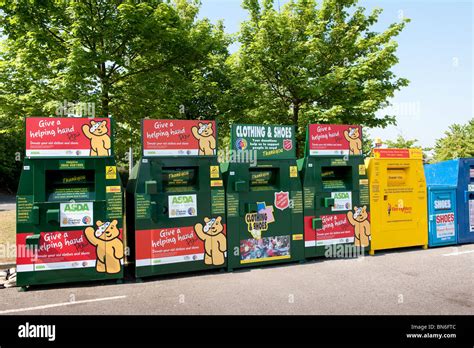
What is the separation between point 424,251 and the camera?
7.48 metres

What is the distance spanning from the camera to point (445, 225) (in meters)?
7.88

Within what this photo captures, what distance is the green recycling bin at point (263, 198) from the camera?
6191 millimetres

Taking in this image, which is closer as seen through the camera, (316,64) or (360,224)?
(360,224)

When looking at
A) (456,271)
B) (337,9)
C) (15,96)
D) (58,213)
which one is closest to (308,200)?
(456,271)

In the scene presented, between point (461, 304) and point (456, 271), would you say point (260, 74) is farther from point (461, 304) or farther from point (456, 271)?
point (461, 304)

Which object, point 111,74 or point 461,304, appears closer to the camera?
point 461,304

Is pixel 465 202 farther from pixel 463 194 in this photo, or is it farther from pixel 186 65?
pixel 186 65

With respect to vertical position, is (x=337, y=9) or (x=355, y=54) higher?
(x=337, y=9)

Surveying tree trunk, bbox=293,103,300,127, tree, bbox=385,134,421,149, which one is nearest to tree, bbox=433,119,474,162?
tree, bbox=385,134,421,149

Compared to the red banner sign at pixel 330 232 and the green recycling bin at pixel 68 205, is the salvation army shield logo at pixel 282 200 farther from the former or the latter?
Answer: the green recycling bin at pixel 68 205

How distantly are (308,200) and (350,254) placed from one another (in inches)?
59.7

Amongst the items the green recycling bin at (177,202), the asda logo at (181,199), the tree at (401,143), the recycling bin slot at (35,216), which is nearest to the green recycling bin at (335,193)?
the green recycling bin at (177,202)

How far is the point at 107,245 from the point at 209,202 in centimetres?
178

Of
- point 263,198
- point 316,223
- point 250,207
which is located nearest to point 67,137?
point 250,207
